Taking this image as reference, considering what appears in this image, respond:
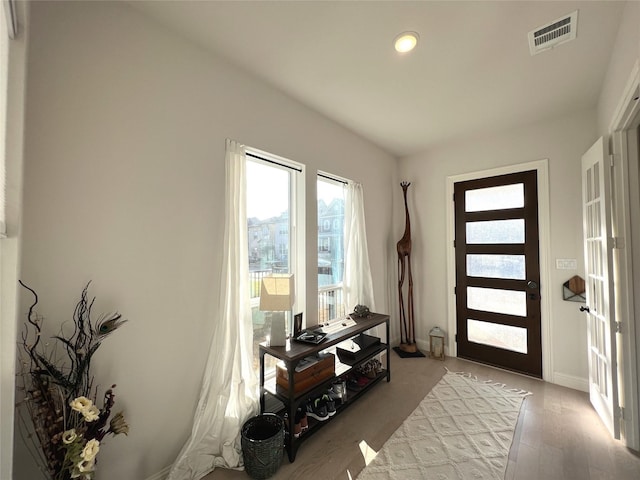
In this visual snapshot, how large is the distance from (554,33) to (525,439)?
289cm

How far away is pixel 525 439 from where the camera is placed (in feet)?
6.63

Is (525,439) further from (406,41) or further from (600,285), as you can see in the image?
(406,41)

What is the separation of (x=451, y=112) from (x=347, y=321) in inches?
97.3

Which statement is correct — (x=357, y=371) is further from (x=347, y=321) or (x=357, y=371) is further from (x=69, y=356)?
(x=69, y=356)

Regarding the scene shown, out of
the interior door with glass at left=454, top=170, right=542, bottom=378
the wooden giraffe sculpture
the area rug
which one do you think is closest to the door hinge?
the interior door with glass at left=454, top=170, right=542, bottom=378

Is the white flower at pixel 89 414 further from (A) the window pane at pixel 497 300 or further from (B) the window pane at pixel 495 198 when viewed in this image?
(B) the window pane at pixel 495 198

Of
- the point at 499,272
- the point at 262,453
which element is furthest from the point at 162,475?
the point at 499,272

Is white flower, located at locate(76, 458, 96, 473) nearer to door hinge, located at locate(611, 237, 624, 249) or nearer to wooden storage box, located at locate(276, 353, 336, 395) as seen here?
wooden storage box, located at locate(276, 353, 336, 395)

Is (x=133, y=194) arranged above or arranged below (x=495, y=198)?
below

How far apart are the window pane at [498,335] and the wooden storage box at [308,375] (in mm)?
2164

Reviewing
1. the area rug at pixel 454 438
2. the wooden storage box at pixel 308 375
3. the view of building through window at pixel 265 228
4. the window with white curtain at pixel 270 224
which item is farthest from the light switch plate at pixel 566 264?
the view of building through window at pixel 265 228

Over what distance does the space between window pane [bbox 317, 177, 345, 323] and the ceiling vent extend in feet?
6.45

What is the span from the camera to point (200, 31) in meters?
1.73

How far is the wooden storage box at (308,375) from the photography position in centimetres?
196
